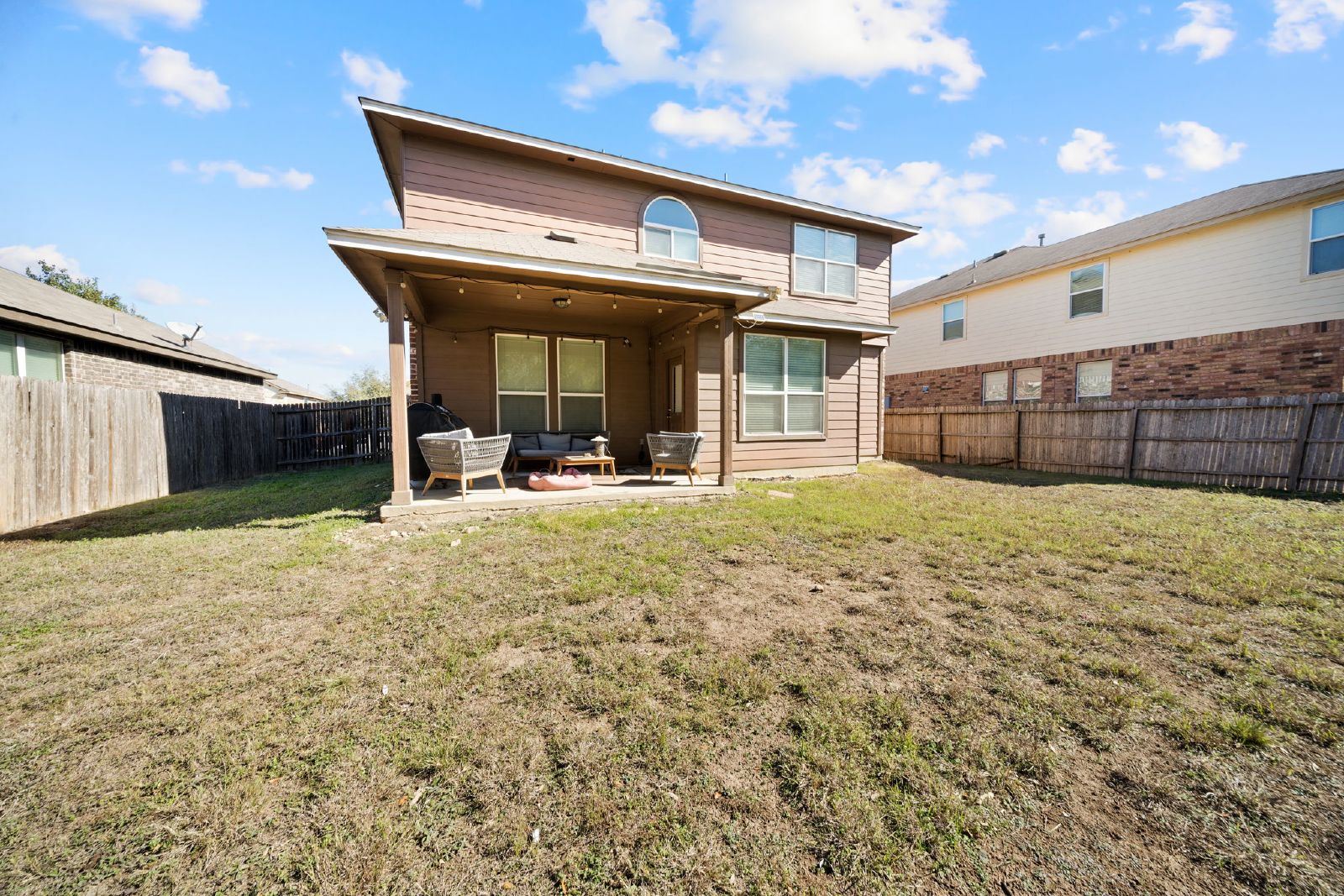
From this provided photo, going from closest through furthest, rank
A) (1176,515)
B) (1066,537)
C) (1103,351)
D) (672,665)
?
(672,665)
(1066,537)
(1176,515)
(1103,351)

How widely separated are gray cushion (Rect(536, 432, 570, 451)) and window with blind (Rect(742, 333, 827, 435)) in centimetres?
322

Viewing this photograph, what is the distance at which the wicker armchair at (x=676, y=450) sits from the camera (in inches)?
285

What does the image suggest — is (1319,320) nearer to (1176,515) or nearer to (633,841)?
(1176,515)

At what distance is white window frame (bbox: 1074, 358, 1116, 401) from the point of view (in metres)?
11.9

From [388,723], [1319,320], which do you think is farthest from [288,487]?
[1319,320]

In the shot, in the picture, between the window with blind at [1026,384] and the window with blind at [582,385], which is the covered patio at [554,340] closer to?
the window with blind at [582,385]

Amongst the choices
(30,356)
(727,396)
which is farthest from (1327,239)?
(30,356)

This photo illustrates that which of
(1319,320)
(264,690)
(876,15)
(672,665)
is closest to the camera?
(264,690)

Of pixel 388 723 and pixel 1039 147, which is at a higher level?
pixel 1039 147

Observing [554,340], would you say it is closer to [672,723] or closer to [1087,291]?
[672,723]

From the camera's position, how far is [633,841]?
59.7 inches

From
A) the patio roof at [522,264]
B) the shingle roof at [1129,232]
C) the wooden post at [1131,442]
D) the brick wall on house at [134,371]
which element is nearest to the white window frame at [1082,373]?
the shingle roof at [1129,232]

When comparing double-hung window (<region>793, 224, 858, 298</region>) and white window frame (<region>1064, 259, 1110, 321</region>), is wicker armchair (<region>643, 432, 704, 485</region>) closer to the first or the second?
double-hung window (<region>793, 224, 858, 298</region>)

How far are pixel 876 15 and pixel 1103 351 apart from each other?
9.95 meters
